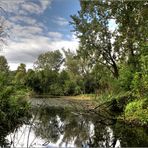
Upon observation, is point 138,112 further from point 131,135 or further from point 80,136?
point 80,136

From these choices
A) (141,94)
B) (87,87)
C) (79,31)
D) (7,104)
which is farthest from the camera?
(87,87)

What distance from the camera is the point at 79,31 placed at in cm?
2806

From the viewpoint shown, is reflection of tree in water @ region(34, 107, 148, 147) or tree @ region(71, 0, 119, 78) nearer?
reflection of tree in water @ region(34, 107, 148, 147)

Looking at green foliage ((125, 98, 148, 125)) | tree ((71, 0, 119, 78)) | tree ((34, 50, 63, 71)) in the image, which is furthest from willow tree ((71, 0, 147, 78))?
tree ((34, 50, 63, 71))

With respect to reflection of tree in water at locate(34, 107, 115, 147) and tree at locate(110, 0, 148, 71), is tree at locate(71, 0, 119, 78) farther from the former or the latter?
reflection of tree in water at locate(34, 107, 115, 147)

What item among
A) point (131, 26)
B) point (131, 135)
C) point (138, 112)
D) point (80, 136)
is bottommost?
point (80, 136)

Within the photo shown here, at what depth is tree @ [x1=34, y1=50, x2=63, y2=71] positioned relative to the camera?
76.8 metres

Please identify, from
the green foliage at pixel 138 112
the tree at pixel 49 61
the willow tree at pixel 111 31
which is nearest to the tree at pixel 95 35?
the willow tree at pixel 111 31

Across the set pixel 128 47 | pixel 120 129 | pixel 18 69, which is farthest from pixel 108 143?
pixel 18 69

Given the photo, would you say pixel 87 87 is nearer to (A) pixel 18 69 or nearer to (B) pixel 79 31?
(A) pixel 18 69

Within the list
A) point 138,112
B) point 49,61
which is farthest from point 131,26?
point 49,61

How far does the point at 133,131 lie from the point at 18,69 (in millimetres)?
66981

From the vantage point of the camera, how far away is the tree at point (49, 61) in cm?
7681

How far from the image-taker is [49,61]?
3150 inches
